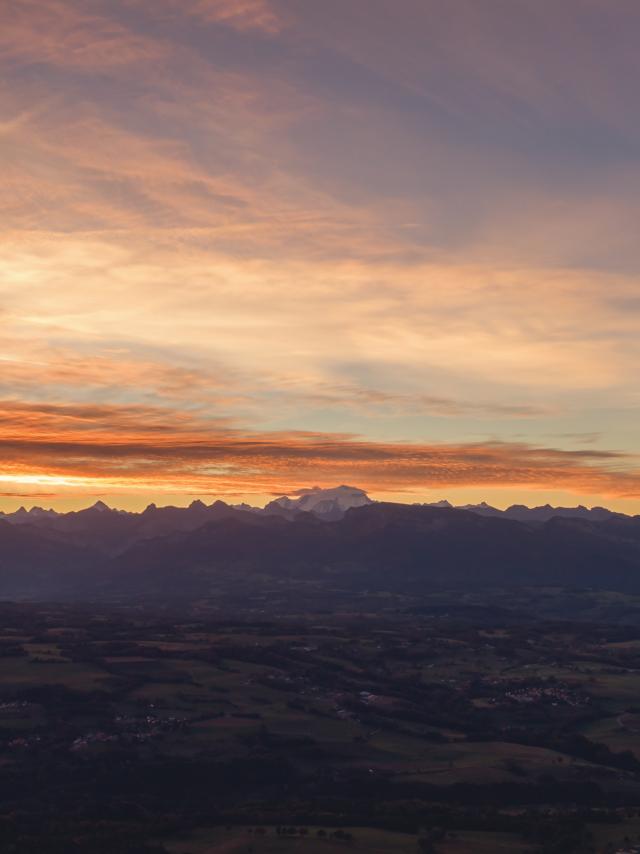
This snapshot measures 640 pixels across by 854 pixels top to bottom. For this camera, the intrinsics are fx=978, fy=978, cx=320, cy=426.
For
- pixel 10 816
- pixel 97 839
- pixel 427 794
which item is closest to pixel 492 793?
pixel 427 794

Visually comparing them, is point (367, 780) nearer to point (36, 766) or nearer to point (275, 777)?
point (275, 777)

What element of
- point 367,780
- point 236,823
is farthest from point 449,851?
point 367,780

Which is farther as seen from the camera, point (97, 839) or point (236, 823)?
point (236, 823)

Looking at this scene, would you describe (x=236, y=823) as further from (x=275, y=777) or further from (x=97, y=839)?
(x=275, y=777)

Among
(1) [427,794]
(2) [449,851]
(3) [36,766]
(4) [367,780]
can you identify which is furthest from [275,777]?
(2) [449,851]

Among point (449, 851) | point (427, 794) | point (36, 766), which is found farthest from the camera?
point (36, 766)

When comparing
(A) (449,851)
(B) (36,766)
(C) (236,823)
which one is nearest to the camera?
(A) (449,851)

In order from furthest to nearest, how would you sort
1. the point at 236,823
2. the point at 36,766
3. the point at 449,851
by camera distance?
the point at 36,766, the point at 236,823, the point at 449,851

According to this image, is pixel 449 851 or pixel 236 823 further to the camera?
pixel 236 823
